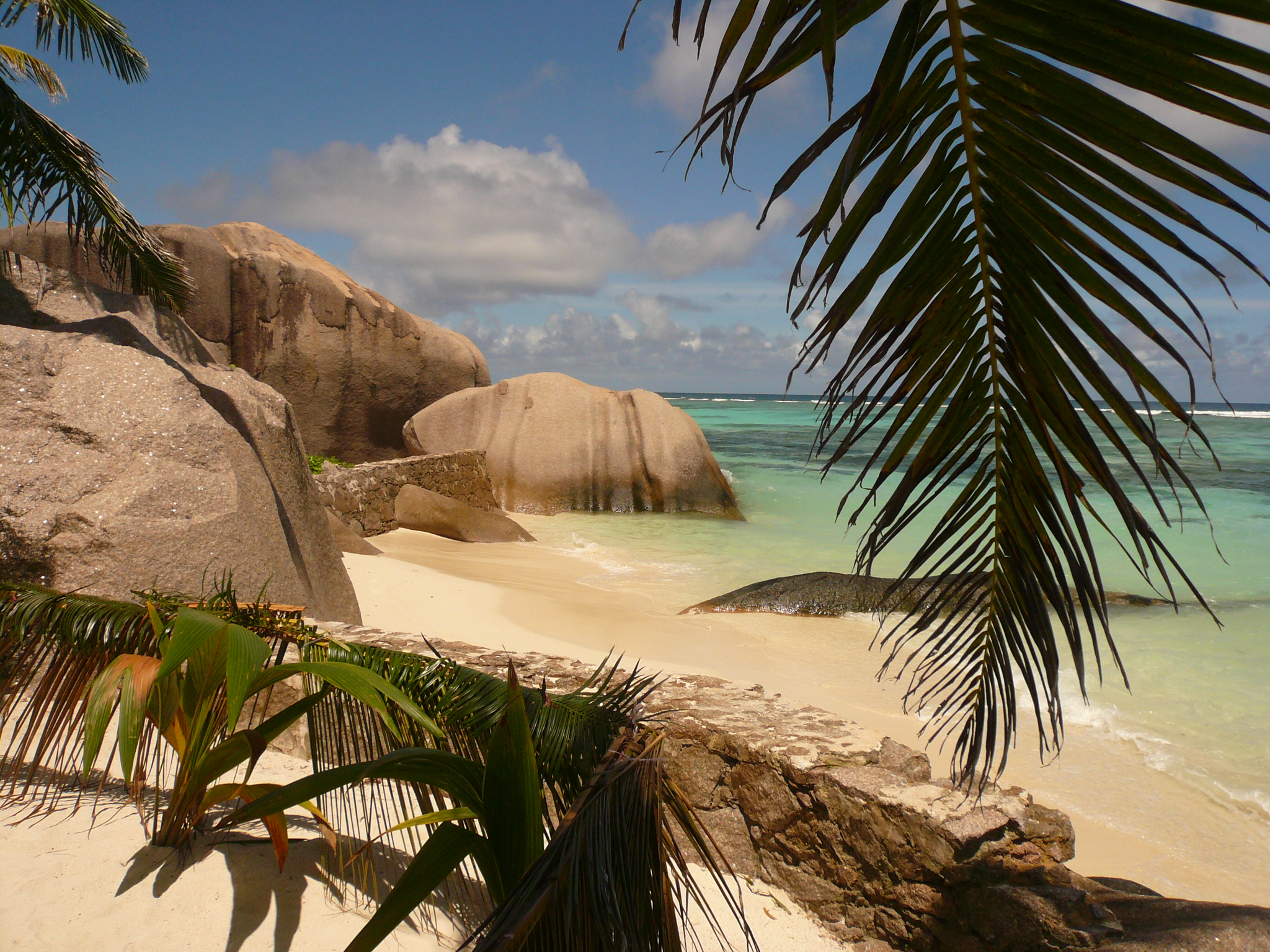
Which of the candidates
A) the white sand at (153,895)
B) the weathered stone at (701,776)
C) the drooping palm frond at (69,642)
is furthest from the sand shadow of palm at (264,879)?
the weathered stone at (701,776)

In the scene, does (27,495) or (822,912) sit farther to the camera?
(27,495)

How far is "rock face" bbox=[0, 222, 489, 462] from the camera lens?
49.5 ft

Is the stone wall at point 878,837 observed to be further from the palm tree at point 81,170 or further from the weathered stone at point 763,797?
the palm tree at point 81,170

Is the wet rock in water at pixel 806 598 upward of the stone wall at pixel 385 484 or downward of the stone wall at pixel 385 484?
downward

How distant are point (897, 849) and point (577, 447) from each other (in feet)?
44.5

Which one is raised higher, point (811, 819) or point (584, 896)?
point (584, 896)

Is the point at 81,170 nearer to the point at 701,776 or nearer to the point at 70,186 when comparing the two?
the point at 70,186

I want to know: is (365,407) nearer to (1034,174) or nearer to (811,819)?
(811,819)

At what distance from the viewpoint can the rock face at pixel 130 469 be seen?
3.46 metres

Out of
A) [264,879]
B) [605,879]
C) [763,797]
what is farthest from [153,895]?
[763,797]

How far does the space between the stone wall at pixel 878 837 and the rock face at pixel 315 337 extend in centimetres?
1387

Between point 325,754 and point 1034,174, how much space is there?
7.12ft

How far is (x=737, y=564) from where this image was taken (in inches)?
425

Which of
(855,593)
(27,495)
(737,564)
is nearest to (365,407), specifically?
(737,564)
